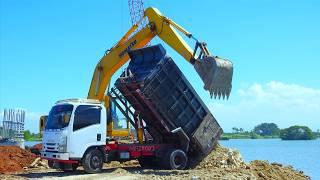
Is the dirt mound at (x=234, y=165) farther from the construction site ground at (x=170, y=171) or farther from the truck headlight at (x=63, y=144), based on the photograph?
the truck headlight at (x=63, y=144)

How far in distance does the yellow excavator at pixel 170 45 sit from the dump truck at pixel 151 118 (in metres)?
0.04

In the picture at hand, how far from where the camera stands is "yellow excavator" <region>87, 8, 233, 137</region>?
19516mm

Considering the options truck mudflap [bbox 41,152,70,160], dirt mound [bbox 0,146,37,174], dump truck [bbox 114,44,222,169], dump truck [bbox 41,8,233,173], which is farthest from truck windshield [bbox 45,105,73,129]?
dirt mound [bbox 0,146,37,174]

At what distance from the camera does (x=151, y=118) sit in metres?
20.9

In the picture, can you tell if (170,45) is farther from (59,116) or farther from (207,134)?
(59,116)

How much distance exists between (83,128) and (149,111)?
3.32m

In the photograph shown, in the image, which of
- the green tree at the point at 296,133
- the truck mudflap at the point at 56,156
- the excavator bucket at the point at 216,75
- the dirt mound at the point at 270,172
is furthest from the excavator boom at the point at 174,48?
the green tree at the point at 296,133

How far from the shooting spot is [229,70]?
19781mm

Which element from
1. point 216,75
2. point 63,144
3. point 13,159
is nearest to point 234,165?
point 216,75

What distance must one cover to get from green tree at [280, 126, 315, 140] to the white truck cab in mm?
125492

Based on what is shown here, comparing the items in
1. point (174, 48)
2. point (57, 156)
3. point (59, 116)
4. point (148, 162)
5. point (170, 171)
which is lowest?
point (170, 171)

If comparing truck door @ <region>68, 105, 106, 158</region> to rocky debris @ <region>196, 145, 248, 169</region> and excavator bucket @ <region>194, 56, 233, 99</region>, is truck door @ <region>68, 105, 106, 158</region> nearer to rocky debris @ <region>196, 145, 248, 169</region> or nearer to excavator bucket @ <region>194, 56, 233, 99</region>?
excavator bucket @ <region>194, 56, 233, 99</region>

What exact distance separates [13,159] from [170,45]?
9.06m

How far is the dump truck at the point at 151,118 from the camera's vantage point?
59.6ft
